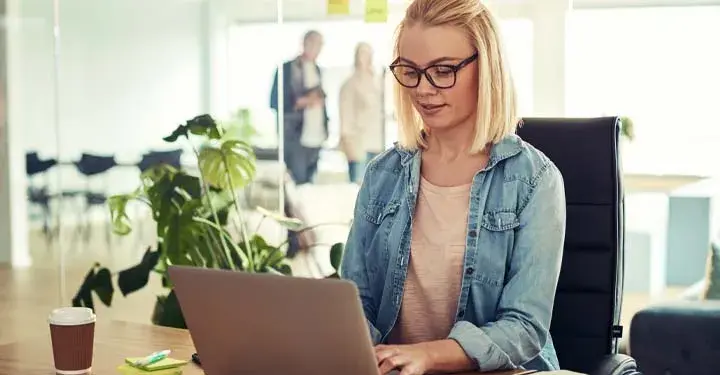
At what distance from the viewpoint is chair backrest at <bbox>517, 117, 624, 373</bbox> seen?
2217mm

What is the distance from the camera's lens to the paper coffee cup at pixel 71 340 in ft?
6.10

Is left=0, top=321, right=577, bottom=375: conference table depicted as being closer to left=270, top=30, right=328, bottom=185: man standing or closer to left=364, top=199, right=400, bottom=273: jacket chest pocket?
left=364, top=199, right=400, bottom=273: jacket chest pocket

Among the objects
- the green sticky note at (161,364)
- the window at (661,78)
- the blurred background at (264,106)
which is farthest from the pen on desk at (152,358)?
the window at (661,78)

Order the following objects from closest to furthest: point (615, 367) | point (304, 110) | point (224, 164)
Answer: point (615, 367)
point (224, 164)
point (304, 110)

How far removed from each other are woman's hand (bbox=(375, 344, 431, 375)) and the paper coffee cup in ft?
1.65

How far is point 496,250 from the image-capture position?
2004 mm

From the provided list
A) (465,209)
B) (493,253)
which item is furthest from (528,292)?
(465,209)

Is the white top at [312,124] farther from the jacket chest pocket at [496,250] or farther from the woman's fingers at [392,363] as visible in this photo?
the woman's fingers at [392,363]

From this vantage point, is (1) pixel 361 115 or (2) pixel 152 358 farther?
(1) pixel 361 115

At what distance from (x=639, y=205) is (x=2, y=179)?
2.98 metres

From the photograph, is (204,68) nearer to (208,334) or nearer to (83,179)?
(83,179)

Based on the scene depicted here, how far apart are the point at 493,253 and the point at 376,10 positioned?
283 cm

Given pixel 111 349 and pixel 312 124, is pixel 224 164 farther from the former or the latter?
pixel 111 349

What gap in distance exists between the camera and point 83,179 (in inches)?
209
